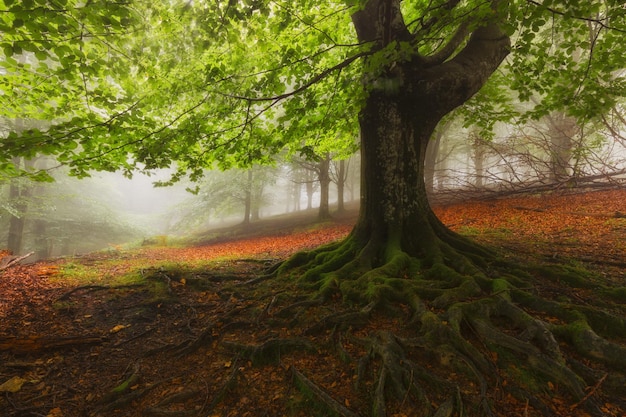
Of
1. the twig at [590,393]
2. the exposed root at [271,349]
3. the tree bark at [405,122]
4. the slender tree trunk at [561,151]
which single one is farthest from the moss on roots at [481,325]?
the slender tree trunk at [561,151]

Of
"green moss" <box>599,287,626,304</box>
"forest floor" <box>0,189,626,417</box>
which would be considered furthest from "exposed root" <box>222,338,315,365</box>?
"green moss" <box>599,287,626,304</box>

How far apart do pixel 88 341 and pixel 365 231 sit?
526 centimetres

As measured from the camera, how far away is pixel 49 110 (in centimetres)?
588

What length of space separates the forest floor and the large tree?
1.37 feet

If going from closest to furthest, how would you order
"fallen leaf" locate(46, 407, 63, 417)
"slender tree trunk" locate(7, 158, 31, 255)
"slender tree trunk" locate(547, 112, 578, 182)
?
"fallen leaf" locate(46, 407, 63, 417)
"slender tree trunk" locate(547, 112, 578, 182)
"slender tree trunk" locate(7, 158, 31, 255)

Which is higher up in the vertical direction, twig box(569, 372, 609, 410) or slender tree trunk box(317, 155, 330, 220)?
slender tree trunk box(317, 155, 330, 220)

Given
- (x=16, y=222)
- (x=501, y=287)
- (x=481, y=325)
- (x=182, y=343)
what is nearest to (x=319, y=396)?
(x=481, y=325)

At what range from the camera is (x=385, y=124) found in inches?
240

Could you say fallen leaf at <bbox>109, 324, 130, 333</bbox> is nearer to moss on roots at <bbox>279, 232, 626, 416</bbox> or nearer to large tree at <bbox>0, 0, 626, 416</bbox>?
large tree at <bbox>0, 0, 626, 416</bbox>

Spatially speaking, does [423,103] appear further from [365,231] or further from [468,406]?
[468,406]

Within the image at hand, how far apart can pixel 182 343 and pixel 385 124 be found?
17.5 ft

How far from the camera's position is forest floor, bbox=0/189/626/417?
332 centimetres

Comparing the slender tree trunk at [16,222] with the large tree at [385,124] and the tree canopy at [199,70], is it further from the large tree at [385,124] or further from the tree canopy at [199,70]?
the large tree at [385,124]

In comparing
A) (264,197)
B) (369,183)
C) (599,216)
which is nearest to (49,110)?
(369,183)
